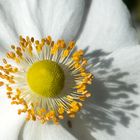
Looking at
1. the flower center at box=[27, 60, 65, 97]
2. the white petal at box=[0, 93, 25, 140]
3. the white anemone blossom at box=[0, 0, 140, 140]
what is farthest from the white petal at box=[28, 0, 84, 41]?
the white petal at box=[0, 93, 25, 140]

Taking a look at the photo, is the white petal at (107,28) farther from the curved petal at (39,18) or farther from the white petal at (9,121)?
the white petal at (9,121)

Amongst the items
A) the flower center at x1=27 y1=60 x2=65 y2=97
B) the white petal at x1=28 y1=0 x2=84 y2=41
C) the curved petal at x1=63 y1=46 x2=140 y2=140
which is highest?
the white petal at x1=28 y1=0 x2=84 y2=41

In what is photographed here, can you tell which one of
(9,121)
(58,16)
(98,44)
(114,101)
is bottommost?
Result: (114,101)

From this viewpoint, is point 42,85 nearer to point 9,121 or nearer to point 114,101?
point 9,121

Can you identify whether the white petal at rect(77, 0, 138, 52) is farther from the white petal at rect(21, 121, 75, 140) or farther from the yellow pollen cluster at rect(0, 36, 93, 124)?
the white petal at rect(21, 121, 75, 140)

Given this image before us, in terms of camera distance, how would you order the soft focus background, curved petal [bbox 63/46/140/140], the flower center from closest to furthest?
the flower center < curved petal [bbox 63/46/140/140] < the soft focus background

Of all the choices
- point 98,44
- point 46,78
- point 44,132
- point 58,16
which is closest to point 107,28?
point 98,44

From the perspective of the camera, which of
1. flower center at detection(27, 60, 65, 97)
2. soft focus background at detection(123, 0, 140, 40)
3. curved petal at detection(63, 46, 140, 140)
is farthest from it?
soft focus background at detection(123, 0, 140, 40)
